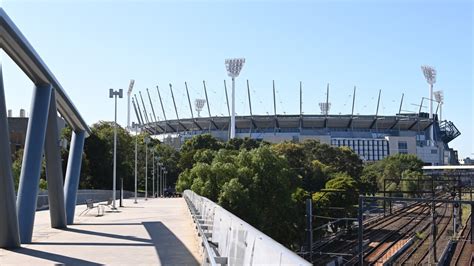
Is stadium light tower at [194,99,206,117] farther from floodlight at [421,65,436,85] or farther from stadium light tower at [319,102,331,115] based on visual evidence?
floodlight at [421,65,436,85]

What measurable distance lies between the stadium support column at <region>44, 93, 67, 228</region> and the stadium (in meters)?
134

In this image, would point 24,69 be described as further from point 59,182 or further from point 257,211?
point 257,211

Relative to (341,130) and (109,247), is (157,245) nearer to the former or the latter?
(109,247)

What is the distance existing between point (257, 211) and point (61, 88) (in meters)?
23.4

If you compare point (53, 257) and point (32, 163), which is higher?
point (32, 163)

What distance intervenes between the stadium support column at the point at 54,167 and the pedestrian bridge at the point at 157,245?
667 millimetres

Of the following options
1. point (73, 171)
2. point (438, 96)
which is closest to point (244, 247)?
point (73, 171)

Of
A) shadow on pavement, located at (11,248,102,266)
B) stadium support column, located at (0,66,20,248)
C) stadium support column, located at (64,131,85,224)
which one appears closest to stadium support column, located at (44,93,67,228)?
stadium support column, located at (64,131,85,224)

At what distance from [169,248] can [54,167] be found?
265 inches

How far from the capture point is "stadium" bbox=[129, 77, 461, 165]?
519 feet

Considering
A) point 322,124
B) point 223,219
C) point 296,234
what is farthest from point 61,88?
point 322,124

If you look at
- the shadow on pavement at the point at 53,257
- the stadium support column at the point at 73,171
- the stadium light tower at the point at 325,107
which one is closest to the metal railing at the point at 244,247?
the shadow on pavement at the point at 53,257

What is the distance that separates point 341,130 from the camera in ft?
535

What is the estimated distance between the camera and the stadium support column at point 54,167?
60.3 feet
